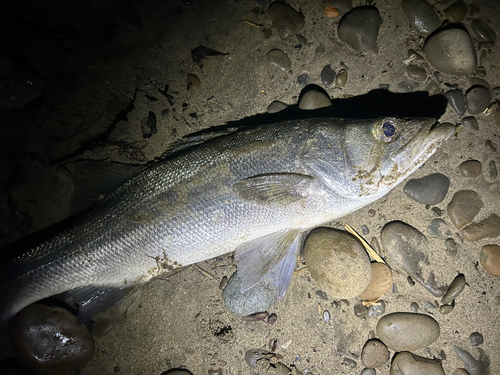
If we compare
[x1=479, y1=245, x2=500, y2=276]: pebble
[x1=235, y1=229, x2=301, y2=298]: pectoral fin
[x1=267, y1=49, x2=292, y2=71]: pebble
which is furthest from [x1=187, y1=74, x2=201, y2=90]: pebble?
[x1=479, y1=245, x2=500, y2=276]: pebble

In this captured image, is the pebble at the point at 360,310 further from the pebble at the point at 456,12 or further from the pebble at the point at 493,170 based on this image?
the pebble at the point at 456,12

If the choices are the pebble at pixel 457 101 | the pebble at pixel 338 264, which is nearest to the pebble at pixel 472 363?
the pebble at pixel 338 264

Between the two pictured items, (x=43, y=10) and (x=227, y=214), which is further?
(x=43, y=10)

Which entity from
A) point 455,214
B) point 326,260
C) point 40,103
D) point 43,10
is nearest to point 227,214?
point 326,260

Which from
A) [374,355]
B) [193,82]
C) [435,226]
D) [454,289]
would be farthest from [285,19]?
[374,355]

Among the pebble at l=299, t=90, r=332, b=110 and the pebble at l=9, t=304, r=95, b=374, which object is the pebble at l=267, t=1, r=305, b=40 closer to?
the pebble at l=299, t=90, r=332, b=110

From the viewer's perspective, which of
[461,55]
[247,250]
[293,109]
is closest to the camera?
[247,250]

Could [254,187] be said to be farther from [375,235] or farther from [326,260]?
[375,235]
